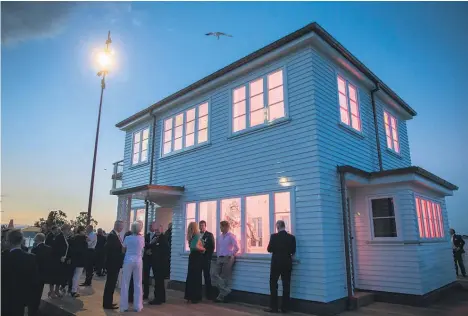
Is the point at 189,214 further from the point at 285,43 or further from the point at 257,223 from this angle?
the point at 285,43

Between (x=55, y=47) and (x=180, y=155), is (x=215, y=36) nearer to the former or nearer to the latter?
(x=180, y=155)

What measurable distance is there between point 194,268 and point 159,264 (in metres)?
0.88

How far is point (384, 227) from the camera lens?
824cm

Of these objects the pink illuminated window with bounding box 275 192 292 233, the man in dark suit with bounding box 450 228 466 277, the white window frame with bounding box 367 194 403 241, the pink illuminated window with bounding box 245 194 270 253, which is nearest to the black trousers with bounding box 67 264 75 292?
the pink illuminated window with bounding box 245 194 270 253

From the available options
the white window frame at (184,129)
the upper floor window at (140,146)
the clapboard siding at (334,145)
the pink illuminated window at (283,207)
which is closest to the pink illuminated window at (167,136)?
the white window frame at (184,129)

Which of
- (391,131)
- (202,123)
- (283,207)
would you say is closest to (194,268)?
(283,207)

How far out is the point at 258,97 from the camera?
9062 mm

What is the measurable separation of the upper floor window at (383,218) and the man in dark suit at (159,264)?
5397 millimetres

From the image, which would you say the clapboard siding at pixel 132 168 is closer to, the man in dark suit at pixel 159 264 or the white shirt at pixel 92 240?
the white shirt at pixel 92 240

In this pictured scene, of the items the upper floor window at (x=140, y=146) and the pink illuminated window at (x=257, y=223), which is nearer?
the pink illuminated window at (x=257, y=223)

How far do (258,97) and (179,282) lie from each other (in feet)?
20.5

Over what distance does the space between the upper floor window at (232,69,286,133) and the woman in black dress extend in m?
5.31

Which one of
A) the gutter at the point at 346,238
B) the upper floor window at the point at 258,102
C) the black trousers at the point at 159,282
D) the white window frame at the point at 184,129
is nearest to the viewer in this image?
the gutter at the point at 346,238

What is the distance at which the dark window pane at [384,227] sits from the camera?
8.11m
